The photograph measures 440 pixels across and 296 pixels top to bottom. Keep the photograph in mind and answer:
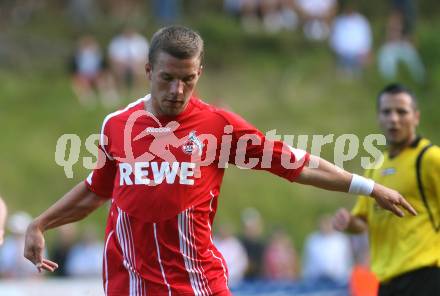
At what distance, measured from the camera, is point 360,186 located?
20.0 ft

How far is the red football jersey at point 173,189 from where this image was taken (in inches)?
234

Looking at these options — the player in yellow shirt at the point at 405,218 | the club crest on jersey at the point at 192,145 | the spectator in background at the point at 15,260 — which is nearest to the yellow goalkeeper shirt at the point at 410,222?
the player in yellow shirt at the point at 405,218

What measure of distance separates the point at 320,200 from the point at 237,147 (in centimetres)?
1361

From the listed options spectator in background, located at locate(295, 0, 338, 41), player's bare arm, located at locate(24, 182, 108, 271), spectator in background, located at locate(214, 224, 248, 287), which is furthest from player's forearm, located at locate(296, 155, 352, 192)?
spectator in background, located at locate(295, 0, 338, 41)

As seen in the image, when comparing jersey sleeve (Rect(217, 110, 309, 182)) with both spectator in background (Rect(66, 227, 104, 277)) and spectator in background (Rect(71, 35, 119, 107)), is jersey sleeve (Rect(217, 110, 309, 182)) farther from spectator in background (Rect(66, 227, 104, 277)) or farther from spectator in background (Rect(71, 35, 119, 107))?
spectator in background (Rect(71, 35, 119, 107))

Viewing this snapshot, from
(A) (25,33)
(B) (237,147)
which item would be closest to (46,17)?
(A) (25,33)

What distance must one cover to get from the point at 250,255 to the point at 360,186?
374 inches

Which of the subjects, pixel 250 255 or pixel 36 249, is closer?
pixel 36 249

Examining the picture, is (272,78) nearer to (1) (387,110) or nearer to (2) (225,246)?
(2) (225,246)

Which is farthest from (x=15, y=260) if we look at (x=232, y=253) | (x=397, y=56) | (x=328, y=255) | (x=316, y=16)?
(x=316, y=16)

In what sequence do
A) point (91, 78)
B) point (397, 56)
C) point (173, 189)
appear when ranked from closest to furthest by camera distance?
point (173, 189)
point (91, 78)
point (397, 56)

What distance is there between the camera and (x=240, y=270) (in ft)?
48.9

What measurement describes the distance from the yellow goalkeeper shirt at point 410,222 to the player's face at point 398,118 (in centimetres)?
8

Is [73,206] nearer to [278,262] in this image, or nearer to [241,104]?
[278,262]
